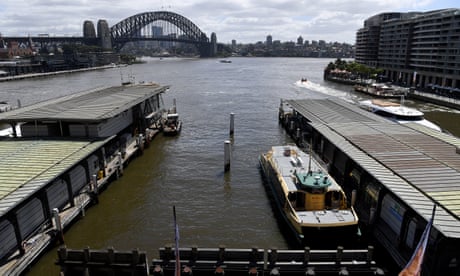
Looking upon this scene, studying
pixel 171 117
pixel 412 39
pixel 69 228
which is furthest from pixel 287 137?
pixel 412 39

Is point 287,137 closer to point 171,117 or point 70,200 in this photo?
point 171,117

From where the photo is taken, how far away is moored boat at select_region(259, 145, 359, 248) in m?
19.7

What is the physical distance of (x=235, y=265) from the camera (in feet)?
56.0

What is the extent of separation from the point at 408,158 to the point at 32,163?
25230 mm

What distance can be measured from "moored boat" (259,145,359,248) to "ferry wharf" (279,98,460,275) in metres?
1.94

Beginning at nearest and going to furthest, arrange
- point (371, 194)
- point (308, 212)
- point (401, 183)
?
1. point (401, 183)
2. point (308, 212)
3. point (371, 194)

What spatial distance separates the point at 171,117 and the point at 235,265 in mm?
35860

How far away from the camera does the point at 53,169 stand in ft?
72.1

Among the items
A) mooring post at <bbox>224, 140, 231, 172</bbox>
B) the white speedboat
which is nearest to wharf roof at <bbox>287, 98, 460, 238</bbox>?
the white speedboat

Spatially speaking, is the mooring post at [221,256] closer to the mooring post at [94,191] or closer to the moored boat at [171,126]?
the mooring post at [94,191]

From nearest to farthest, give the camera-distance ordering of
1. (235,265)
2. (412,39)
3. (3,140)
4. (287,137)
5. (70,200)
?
1. (235,265)
2. (70,200)
3. (3,140)
4. (287,137)
5. (412,39)

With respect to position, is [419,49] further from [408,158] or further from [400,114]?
[408,158]

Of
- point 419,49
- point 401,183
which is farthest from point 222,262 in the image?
point 419,49

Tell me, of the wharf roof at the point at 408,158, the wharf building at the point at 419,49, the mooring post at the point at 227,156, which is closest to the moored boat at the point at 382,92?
the wharf building at the point at 419,49
